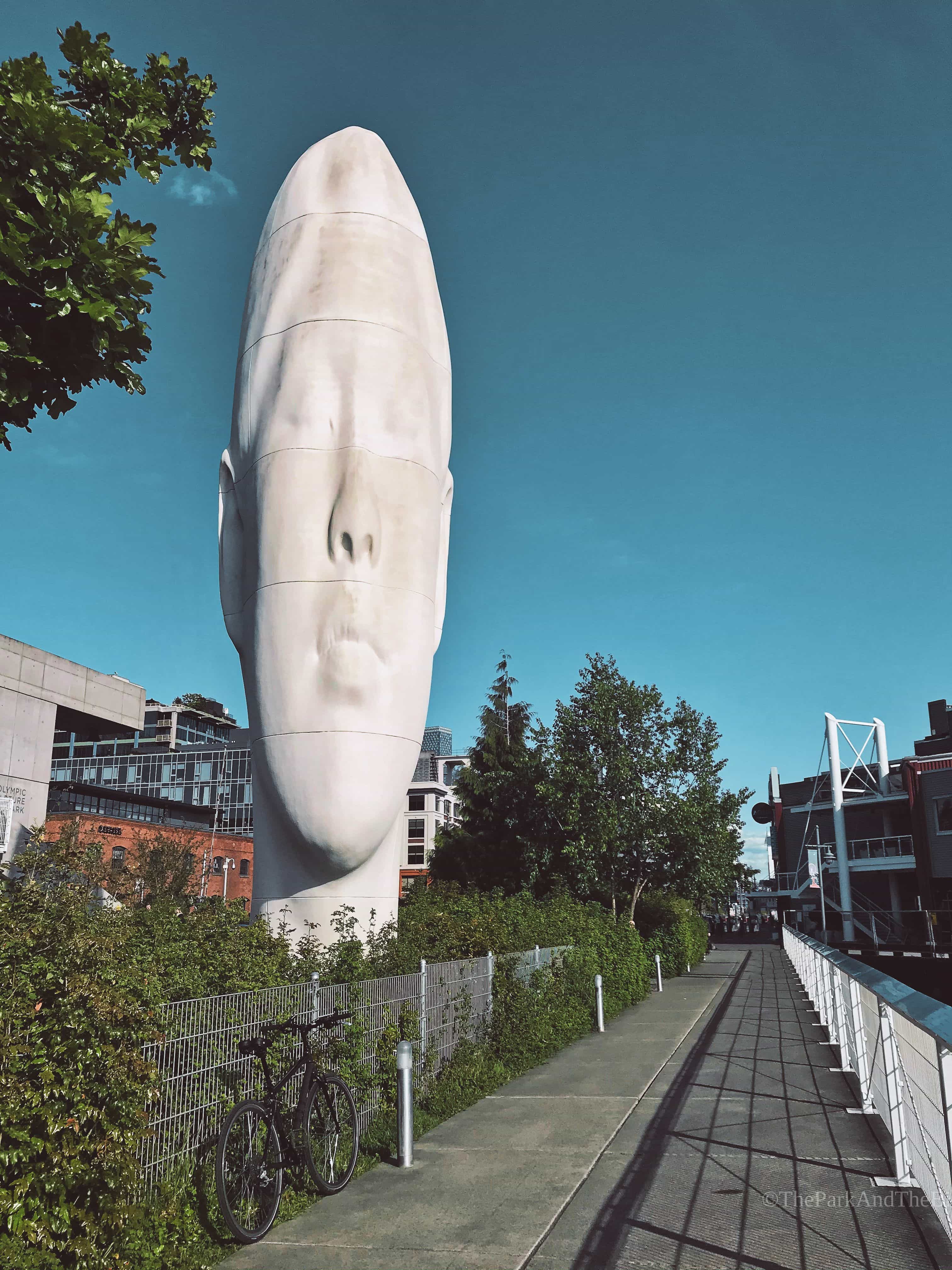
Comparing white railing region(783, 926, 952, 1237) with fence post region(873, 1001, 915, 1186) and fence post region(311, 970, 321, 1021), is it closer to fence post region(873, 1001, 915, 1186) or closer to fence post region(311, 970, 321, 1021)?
fence post region(873, 1001, 915, 1186)

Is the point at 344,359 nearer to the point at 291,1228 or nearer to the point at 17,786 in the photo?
the point at 291,1228

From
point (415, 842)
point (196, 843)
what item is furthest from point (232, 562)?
point (415, 842)

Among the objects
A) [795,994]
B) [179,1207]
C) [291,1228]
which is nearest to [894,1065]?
[291,1228]

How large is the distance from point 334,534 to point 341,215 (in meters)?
5.52

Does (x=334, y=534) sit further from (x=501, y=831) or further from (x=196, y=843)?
(x=196, y=843)

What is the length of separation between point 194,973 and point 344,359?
10.5 metres

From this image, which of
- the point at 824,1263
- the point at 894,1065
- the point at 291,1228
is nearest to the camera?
the point at 824,1263

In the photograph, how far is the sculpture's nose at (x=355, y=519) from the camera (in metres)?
14.3

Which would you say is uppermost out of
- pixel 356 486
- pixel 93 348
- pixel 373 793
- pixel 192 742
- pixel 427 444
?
pixel 192 742

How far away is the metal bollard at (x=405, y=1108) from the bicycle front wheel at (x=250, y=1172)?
1.64 metres

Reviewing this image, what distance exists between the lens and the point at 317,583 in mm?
14258

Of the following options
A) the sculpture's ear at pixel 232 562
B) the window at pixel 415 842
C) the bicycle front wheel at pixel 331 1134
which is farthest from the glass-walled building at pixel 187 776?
the bicycle front wheel at pixel 331 1134

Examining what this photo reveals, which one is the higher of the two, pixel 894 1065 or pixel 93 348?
pixel 93 348

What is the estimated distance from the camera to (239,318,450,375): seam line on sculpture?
15039mm
